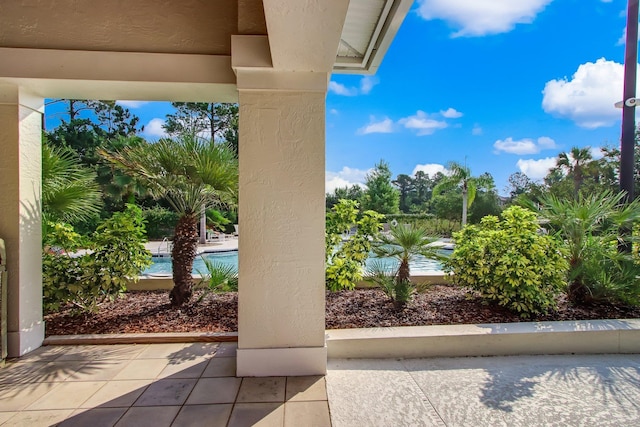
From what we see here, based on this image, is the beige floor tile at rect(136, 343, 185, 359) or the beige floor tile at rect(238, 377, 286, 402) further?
the beige floor tile at rect(136, 343, 185, 359)

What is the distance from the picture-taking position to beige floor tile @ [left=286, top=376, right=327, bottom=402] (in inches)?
92.2

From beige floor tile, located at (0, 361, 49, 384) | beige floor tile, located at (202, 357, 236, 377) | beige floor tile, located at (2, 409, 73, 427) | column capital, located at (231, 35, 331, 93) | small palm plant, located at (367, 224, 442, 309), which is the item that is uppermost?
column capital, located at (231, 35, 331, 93)

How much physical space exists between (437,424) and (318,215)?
5.72ft

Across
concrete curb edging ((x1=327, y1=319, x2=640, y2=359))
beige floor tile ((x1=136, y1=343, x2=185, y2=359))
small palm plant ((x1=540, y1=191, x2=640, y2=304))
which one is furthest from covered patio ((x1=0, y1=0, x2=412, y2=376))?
small palm plant ((x1=540, y1=191, x2=640, y2=304))

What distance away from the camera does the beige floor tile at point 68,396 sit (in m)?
2.23

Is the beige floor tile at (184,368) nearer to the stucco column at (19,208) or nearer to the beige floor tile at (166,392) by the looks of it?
the beige floor tile at (166,392)

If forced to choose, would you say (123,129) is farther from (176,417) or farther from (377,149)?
(377,149)

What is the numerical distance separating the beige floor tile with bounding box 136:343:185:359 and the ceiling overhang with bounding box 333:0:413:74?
3.29 meters

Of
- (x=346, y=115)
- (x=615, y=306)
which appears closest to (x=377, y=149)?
(x=346, y=115)

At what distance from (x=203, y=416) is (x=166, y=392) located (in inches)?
18.7

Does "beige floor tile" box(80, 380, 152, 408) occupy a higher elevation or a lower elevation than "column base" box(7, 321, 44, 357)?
lower

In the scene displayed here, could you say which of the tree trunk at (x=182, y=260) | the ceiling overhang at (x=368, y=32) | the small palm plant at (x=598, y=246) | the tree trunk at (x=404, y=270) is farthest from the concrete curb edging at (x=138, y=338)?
the small palm plant at (x=598, y=246)

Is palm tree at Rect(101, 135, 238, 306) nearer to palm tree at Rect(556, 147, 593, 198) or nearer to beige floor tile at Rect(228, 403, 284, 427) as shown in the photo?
beige floor tile at Rect(228, 403, 284, 427)

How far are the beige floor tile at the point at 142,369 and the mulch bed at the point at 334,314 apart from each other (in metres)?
0.54
